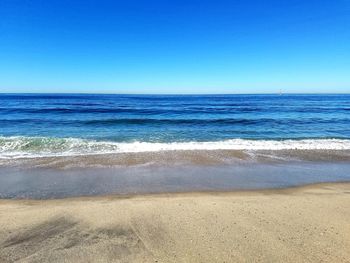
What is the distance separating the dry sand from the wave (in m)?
5.29

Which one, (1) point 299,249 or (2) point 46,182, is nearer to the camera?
(1) point 299,249

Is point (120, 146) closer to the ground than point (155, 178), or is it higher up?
higher up

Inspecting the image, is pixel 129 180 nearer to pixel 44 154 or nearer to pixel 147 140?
pixel 44 154

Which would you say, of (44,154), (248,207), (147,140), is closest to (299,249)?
(248,207)

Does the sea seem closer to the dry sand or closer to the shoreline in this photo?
the shoreline

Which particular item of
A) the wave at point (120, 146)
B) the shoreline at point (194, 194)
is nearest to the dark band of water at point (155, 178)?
the shoreline at point (194, 194)

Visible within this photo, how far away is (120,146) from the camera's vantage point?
1192 centimetres

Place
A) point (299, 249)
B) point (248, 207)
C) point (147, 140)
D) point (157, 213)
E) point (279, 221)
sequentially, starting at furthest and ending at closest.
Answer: point (147, 140)
point (248, 207)
point (157, 213)
point (279, 221)
point (299, 249)

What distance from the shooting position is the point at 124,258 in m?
3.58

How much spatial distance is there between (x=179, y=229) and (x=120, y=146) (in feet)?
26.5

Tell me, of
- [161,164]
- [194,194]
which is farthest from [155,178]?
[194,194]

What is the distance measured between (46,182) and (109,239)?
3.94m

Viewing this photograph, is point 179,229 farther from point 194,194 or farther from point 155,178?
point 155,178

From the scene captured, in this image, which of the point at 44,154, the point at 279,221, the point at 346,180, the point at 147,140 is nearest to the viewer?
the point at 279,221
